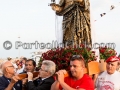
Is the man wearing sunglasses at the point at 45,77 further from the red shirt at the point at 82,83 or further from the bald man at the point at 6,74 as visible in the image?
the red shirt at the point at 82,83

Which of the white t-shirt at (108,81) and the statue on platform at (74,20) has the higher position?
the statue on platform at (74,20)

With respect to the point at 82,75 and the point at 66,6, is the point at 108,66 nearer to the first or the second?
the point at 82,75

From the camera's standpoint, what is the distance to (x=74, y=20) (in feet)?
34.8

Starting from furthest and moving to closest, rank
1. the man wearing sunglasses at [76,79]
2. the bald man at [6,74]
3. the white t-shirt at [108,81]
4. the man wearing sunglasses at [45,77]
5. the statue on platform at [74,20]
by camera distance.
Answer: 1. the statue on platform at [74,20]
2. the white t-shirt at [108,81]
3. the bald man at [6,74]
4. the man wearing sunglasses at [45,77]
5. the man wearing sunglasses at [76,79]

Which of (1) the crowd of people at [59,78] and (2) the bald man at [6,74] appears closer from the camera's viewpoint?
(1) the crowd of people at [59,78]

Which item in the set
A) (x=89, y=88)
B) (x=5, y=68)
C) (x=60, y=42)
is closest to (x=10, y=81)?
(x=5, y=68)

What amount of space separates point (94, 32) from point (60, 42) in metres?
1.75

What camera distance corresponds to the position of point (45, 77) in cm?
402

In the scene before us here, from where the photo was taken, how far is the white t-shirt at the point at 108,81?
441 centimetres

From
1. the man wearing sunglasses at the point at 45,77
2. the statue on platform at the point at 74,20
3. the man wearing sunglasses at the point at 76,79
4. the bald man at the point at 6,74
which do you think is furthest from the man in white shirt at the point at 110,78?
the statue on platform at the point at 74,20

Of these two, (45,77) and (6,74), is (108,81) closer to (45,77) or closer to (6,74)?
(45,77)

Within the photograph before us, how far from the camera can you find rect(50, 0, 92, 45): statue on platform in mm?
10492

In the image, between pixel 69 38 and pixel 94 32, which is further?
pixel 69 38

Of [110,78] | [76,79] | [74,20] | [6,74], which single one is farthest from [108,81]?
[74,20]
